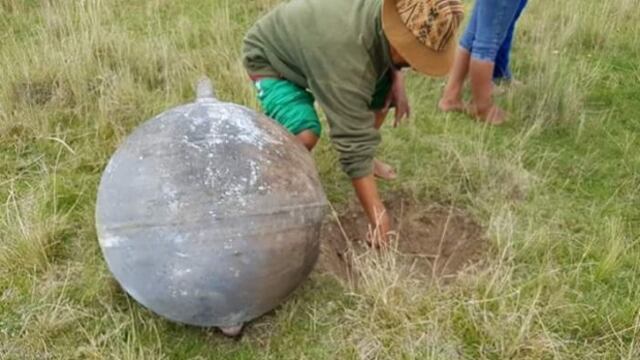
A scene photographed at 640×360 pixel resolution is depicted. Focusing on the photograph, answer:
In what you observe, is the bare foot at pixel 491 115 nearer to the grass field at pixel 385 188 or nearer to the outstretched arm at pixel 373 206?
the grass field at pixel 385 188

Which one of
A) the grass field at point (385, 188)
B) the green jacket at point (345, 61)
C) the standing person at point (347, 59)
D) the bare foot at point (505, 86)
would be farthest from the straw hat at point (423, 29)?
the bare foot at point (505, 86)

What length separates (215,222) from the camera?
2.59 m

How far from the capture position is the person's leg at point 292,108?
3465mm

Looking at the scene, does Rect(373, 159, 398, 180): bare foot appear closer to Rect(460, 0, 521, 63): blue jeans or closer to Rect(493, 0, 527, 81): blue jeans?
Rect(460, 0, 521, 63): blue jeans

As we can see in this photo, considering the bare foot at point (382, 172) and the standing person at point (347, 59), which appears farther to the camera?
the bare foot at point (382, 172)

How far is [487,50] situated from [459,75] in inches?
11.8

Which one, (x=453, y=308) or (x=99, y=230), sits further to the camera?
(x=453, y=308)

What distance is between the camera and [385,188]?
3.89 m

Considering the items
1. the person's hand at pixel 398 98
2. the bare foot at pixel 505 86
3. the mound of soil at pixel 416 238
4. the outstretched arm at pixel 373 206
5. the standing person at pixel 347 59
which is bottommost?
the bare foot at pixel 505 86

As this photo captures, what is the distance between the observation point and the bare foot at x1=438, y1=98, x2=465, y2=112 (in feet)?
15.5

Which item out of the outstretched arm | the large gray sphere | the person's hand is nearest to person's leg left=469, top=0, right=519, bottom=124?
the person's hand

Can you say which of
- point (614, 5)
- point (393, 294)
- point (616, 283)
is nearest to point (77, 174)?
point (393, 294)

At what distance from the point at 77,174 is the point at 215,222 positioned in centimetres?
171

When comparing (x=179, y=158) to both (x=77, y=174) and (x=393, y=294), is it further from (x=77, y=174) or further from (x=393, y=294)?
(x=77, y=174)
